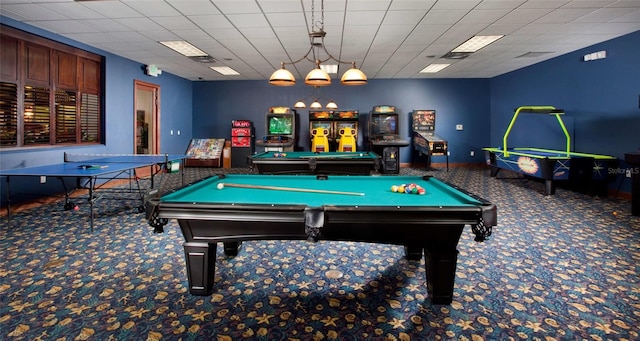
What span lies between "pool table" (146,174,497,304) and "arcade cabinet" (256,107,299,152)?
21.7ft

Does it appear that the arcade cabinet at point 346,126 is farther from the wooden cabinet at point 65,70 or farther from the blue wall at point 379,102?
the wooden cabinet at point 65,70

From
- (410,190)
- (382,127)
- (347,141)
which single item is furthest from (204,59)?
(410,190)

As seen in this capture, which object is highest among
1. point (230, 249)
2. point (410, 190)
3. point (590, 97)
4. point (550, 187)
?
point (590, 97)

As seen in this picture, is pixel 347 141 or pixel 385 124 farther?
pixel 385 124

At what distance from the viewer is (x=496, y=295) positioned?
7.55ft

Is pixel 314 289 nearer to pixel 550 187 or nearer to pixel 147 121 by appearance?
pixel 550 187

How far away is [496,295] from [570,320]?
418 mm

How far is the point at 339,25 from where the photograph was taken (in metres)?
4.86

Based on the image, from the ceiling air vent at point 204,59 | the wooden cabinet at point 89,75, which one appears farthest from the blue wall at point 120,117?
the ceiling air vent at point 204,59

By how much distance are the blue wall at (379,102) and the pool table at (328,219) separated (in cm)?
788

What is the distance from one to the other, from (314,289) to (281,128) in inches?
290

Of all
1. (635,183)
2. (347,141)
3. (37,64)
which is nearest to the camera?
(635,183)

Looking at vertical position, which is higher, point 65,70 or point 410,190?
point 65,70

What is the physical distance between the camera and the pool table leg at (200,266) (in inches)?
85.2
